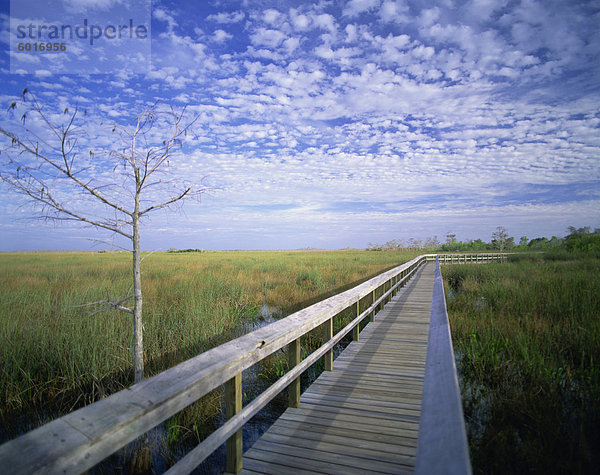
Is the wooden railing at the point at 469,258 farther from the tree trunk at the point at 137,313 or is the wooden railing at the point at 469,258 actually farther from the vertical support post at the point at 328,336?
the tree trunk at the point at 137,313

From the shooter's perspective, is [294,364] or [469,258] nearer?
[294,364]

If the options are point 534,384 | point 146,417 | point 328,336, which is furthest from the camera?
point 534,384

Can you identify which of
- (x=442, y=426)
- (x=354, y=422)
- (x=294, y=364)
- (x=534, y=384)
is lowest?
(x=534, y=384)

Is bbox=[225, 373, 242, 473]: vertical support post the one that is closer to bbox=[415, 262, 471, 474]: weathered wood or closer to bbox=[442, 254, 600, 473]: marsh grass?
bbox=[415, 262, 471, 474]: weathered wood

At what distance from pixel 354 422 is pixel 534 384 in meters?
3.07

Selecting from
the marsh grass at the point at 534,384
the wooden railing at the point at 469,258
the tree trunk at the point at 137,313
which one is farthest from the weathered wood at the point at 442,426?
the wooden railing at the point at 469,258

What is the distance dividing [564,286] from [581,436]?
8800 millimetres

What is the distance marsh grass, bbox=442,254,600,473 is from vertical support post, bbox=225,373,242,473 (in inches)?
81.8

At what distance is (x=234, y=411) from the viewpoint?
2.32 metres

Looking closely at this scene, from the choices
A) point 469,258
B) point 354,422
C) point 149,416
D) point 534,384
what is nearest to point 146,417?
point 149,416

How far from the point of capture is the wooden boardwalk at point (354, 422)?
252 cm

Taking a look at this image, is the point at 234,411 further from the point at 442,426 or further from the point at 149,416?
the point at 442,426

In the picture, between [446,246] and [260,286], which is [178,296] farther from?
[446,246]

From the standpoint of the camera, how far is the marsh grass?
301 cm
